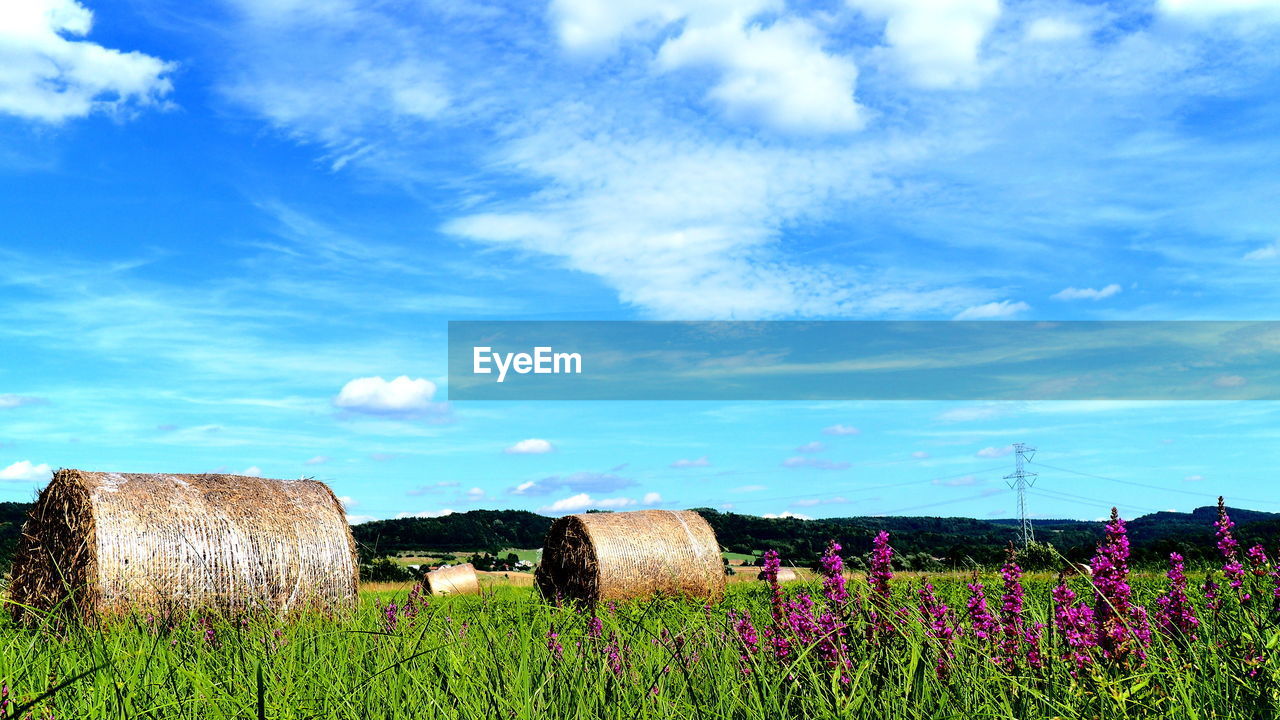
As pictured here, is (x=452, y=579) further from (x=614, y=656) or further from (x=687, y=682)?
(x=687, y=682)

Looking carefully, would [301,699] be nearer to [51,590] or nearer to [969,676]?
[969,676]

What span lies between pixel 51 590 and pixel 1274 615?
1244cm

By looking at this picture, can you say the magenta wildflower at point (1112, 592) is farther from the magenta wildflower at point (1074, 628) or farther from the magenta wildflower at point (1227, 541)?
the magenta wildflower at point (1227, 541)

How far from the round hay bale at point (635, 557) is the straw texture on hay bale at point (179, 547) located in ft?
17.3

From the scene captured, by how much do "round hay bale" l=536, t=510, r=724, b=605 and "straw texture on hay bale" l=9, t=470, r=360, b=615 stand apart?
208 inches

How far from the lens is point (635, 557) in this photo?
16.9m

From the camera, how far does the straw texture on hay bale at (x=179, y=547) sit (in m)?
10.4

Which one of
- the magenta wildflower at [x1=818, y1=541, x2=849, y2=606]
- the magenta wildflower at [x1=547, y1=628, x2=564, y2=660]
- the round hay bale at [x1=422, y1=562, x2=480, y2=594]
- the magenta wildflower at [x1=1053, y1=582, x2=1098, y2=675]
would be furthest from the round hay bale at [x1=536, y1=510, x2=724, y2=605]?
the magenta wildflower at [x1=1053, y1=582, x2=1098, y2=675]

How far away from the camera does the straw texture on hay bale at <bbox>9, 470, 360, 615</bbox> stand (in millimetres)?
10438

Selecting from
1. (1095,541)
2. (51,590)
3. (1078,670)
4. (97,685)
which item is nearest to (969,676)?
(1078,670)

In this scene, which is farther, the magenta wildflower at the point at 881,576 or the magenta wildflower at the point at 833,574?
the magenta wildflower at the point at 833,574

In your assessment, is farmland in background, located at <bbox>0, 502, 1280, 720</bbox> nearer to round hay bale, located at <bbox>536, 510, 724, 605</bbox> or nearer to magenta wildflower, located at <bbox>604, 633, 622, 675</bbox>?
magenta wildflower, located at <bbox>604, 633, 622, 675</bbox>

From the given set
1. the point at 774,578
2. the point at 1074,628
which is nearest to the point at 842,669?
the point at 774,578

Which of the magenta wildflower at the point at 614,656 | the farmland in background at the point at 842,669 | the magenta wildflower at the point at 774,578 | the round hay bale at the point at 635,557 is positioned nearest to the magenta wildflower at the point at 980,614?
the farmland in background at the point at 842,669
